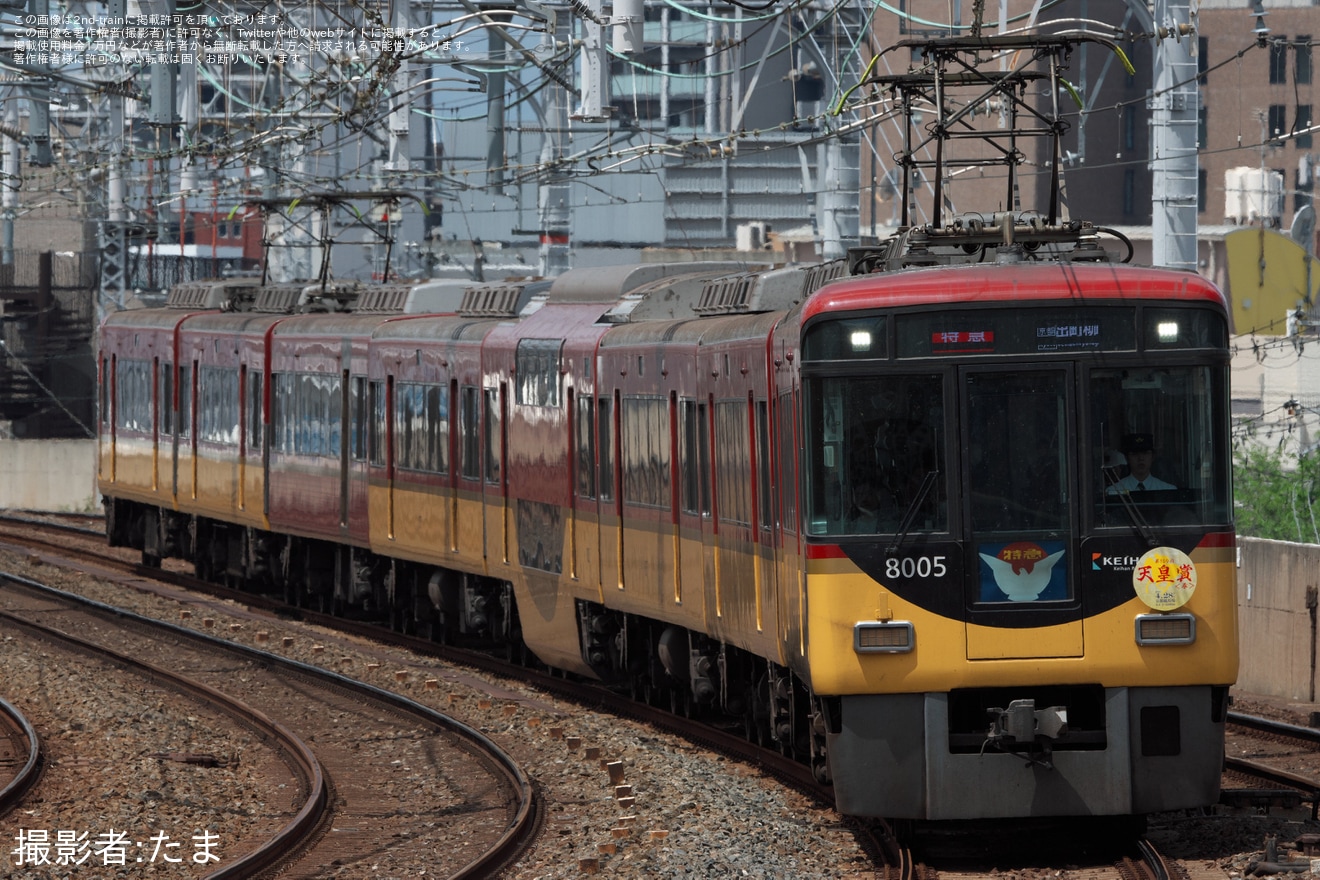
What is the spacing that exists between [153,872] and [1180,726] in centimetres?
458

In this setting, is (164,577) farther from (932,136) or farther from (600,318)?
(932,136)

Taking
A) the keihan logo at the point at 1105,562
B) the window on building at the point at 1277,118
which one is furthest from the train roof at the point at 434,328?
the window on building at the point at 1277,118

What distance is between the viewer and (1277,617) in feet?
58.3

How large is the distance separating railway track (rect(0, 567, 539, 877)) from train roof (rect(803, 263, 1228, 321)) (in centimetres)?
303

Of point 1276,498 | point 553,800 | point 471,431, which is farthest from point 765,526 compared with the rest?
point 1276,498

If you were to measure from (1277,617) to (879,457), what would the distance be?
8.90 m

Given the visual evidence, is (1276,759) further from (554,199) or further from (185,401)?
(554,199)

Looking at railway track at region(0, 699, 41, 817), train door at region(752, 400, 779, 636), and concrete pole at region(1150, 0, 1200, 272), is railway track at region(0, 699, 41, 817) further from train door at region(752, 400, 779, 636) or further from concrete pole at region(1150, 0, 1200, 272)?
concrete pole at region(1150, 0, 1200, 272)

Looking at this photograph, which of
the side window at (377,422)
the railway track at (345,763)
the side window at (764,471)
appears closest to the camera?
the railway track at (345,763)

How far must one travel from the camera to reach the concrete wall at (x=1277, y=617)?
17.3 metres

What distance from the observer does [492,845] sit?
1104cm

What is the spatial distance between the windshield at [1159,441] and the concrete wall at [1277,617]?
756cm

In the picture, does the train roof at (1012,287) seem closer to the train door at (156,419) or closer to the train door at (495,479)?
the train door at (495,479)

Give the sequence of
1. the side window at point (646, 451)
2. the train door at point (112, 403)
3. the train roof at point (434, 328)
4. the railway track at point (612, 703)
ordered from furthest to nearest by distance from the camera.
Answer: the train door at point (112, 403)
the train roof at point (434, 328)
the side window at point (646, 451)
the railway track at point (612, 703)
